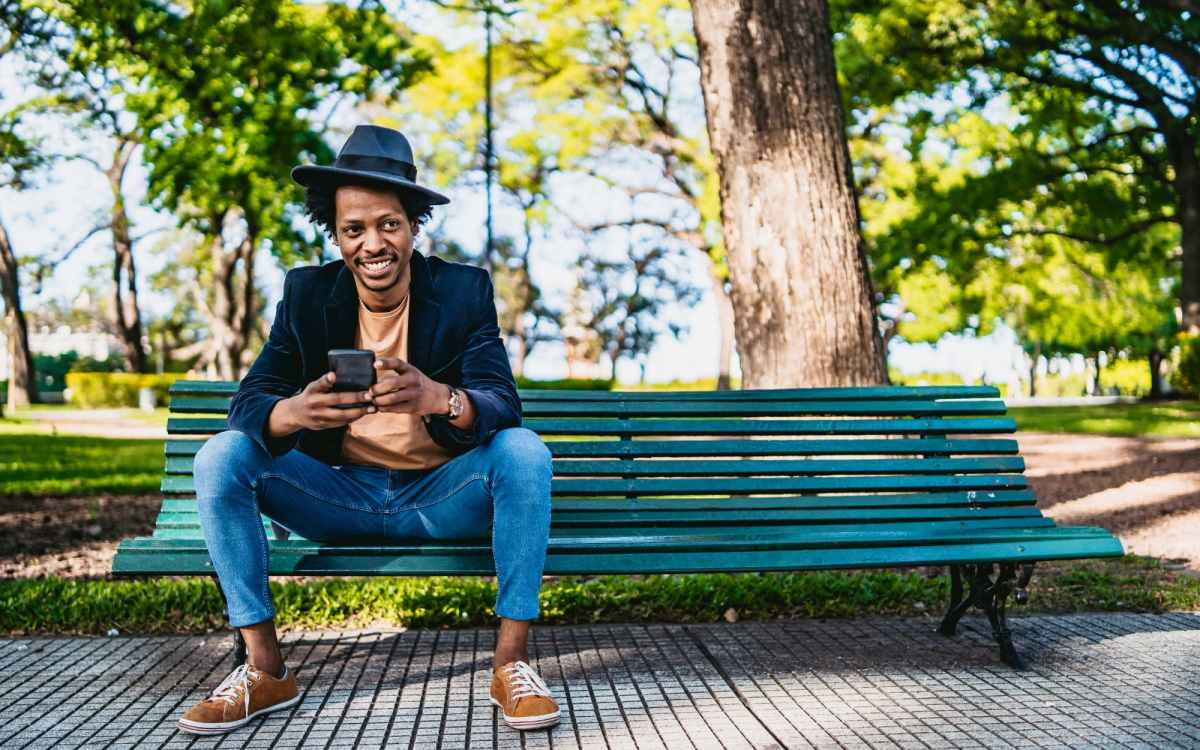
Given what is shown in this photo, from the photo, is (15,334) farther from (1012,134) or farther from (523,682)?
(523,682)

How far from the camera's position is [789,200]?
19.6 ft

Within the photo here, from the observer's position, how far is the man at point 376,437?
11.4 ft

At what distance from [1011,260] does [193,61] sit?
2553 cm

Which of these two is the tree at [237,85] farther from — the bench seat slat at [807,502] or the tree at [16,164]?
the bench seat slat at [807,502]

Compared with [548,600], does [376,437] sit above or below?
above

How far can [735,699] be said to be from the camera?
3.76m

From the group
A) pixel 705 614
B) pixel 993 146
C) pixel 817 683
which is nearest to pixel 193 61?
pixel 705 614

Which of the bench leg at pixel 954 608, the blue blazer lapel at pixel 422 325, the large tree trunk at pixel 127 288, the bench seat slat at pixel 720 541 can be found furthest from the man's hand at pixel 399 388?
the large tree trunk at pixel 127 288

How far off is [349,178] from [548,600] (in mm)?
2221

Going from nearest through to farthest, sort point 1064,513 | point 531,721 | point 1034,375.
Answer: point 531,721, point 1064,513, point 1034,375

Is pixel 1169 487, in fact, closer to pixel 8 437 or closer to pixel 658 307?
pixel 8 437

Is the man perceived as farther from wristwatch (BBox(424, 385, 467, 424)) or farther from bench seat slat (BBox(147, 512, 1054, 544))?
bench seat slat (BBox(147, 512, 1054, 544))

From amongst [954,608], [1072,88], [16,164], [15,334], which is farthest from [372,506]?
[15,334]

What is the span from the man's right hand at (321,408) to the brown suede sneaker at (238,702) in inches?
30.7
